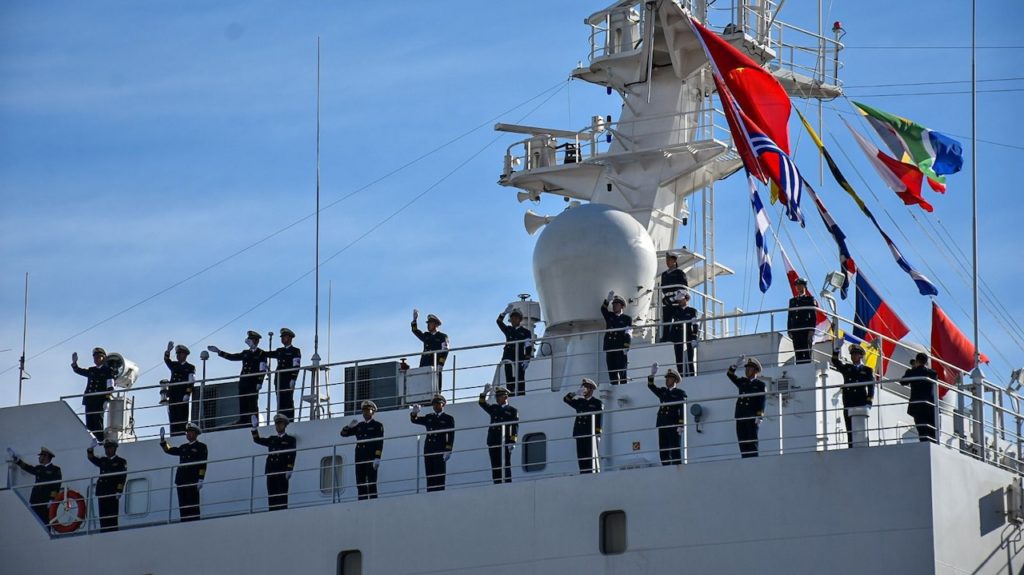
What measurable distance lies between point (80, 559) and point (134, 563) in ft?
3.01

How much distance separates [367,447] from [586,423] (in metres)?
2.80

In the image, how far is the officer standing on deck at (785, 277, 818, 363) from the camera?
20766mm

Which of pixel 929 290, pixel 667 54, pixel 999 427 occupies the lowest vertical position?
pixel 999 427

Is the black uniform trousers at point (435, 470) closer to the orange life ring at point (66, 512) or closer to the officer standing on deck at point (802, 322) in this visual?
the officer standing on deck at point (802, 322)

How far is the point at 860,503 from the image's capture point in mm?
18562

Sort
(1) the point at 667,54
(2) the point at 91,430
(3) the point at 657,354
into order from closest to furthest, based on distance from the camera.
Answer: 1. (3) the point at 657,354
2. (2) the point at 91,430
3. (1) the point at 667,54

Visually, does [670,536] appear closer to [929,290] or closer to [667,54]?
[929,290]

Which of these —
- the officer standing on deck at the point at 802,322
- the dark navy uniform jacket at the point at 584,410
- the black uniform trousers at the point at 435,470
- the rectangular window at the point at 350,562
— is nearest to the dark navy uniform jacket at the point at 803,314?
the officer standing on deck at the point at 802,322

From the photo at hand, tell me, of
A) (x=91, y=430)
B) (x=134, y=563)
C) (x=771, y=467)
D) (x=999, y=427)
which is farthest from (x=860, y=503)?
(x=91, y=430)

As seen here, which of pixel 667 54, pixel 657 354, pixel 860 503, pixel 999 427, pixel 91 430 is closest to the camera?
pixel 860 503

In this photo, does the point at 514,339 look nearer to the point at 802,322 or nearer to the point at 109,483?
the point at 802,322

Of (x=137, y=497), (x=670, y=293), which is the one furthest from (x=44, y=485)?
(x=670, y=293)

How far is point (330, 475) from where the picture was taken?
74.3 feet

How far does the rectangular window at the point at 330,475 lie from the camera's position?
22.4 metres
